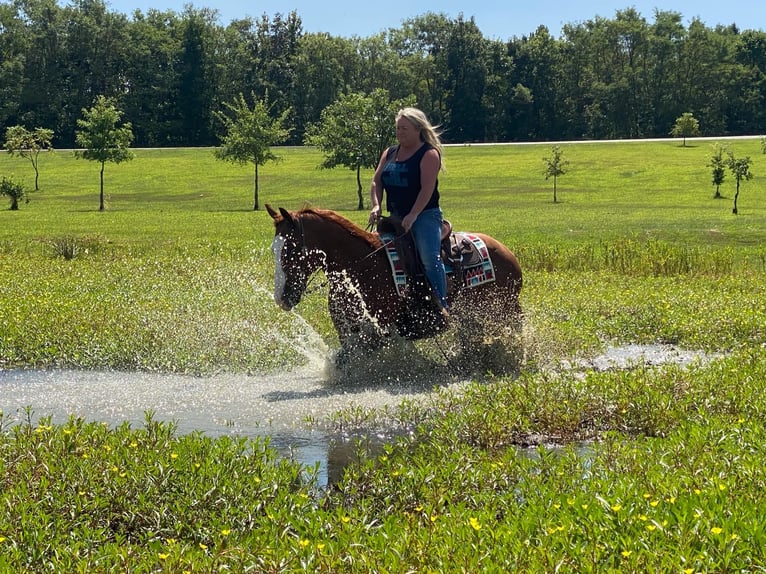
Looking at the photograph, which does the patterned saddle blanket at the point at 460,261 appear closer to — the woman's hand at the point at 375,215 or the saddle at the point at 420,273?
the saddle at the point at 420,273

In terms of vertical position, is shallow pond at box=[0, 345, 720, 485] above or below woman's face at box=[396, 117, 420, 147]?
below

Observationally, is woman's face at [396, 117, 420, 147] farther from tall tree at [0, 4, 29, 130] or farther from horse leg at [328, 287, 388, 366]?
tall tree at [0, 4, 29, 130]

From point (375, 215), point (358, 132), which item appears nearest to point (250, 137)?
point (358, 132)

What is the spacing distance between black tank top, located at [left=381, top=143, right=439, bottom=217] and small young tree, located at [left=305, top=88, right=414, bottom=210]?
49.2 meters

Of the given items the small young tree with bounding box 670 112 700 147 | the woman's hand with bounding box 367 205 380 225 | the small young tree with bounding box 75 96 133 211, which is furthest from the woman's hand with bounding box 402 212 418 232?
the small young tree with bounding box 670 112 700 147

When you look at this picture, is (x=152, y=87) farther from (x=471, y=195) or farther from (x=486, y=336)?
(x=486, y=336)

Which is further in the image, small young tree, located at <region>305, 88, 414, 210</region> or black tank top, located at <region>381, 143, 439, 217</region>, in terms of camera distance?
small young tree, located at <region>305, 88, 414, 210</region>

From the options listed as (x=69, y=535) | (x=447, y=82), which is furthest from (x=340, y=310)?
(x=447, y=82)

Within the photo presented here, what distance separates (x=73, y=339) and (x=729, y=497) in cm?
903

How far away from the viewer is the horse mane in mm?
10047

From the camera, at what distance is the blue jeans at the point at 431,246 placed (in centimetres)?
1032

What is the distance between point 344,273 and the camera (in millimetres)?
10156

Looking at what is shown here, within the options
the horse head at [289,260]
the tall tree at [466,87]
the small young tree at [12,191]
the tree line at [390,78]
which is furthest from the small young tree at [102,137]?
the tall tree at [466,87]

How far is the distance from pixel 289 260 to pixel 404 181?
160 centimetres
